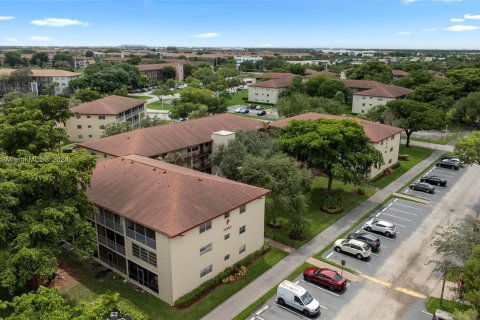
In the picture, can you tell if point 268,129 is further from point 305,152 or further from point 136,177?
point 136,177

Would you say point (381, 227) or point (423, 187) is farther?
point (423, 187)

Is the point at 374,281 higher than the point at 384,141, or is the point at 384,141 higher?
the point at 384,141

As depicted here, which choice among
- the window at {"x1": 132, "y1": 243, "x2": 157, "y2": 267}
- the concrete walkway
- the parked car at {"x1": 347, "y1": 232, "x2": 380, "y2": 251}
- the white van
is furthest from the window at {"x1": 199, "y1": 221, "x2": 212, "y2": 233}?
the concrete walkway

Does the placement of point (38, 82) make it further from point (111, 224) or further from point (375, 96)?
point (111, 224)

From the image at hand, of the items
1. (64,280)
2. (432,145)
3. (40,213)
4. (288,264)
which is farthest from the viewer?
(432,145)

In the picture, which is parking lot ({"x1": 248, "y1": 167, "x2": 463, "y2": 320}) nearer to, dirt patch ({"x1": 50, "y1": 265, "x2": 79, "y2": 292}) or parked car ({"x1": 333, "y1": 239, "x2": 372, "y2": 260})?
parked car ({"x1": 333, "y1": 239, "x2": 372, "y2": 260})

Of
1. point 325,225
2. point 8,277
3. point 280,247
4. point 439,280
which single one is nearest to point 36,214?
point 8,277

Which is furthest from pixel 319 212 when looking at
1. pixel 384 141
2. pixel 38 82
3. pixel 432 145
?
pixel 38 82

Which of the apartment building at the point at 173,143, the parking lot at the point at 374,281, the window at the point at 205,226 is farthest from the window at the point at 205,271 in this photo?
the apartment building at the point at 173,143
